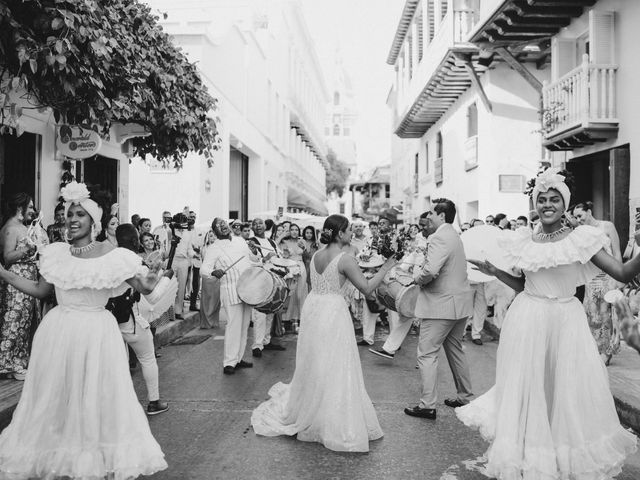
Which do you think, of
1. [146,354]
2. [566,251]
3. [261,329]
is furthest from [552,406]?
[261,329]

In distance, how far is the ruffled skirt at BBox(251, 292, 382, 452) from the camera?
4.97 m

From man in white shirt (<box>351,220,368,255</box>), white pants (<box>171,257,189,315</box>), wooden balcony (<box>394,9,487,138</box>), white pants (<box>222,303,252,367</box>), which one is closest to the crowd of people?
white pants (<box>222,303,252,367</box>)

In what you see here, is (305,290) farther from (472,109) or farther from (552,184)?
(472,109)

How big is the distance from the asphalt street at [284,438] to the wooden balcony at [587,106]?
19.9 ft

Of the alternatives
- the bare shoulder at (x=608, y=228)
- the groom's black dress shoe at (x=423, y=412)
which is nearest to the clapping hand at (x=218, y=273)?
the groom's black dress shoe at (x=423, y=412)

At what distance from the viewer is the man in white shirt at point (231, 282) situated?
7.89 metres

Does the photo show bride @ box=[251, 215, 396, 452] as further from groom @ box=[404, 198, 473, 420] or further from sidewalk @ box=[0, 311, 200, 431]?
sidewalk @ box=[0, 311, 200, 431]

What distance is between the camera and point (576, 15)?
13211 millimetres

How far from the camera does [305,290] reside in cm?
1097

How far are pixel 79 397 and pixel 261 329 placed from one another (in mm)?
5149

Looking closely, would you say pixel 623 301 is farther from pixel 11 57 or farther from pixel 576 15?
pixel 576 15

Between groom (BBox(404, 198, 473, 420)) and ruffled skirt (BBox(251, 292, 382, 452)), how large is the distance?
0.83 metres

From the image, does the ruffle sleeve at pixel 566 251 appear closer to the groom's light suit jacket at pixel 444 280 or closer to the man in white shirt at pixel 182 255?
the groom's light suit jacket at pixel 444 280

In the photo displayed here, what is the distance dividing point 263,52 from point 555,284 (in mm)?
25959
